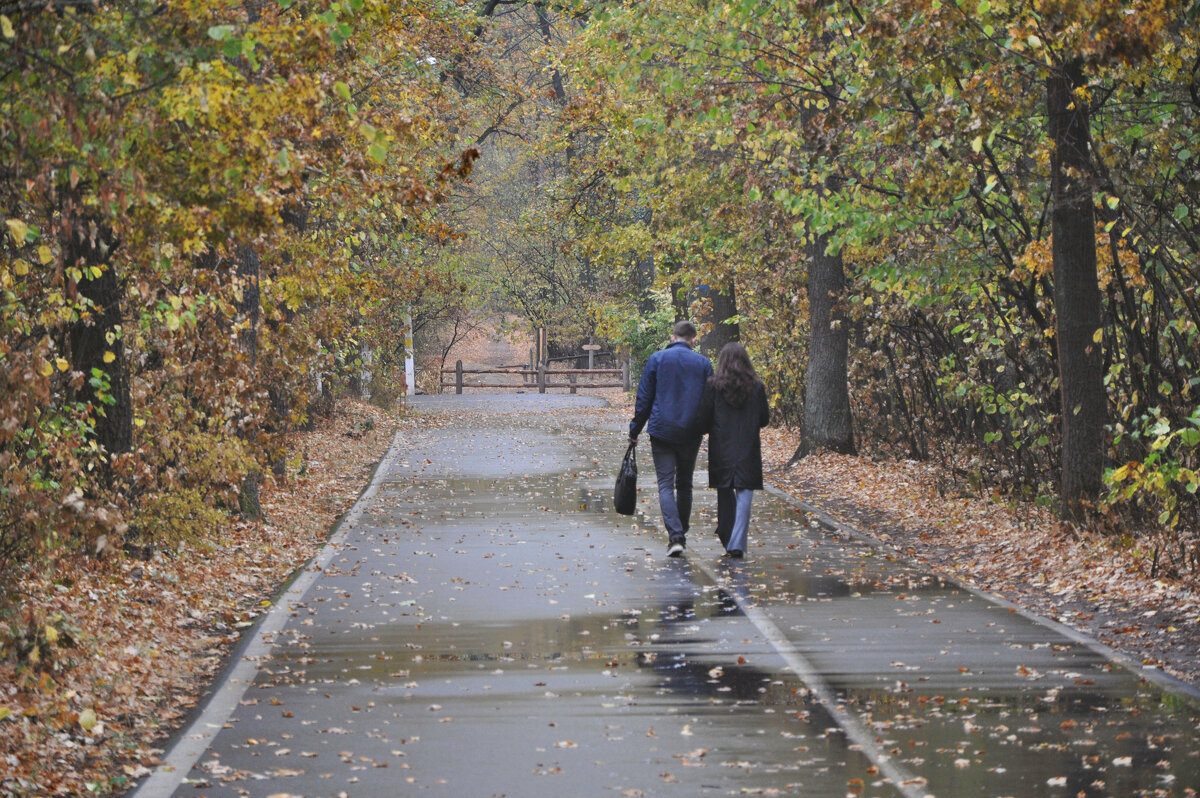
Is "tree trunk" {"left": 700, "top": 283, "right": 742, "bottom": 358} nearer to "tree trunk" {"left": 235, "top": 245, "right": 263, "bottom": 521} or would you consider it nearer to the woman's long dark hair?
"tree trunk" {"left": 235, "top": 245, "right": 263, "bottom": 521}

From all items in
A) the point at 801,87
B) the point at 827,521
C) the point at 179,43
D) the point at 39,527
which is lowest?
the point at 827,521

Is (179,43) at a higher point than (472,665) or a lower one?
higher

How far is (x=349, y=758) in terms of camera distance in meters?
6.82

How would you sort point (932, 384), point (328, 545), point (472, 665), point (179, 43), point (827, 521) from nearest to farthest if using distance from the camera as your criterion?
point (179, 43), point (472, 665), point (328, 545), point (827, 521), point (932, 384)

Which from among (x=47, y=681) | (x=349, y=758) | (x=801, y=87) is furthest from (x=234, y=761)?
(x=801, y=87)

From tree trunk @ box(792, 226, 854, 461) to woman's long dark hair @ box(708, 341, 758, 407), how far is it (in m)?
8.67

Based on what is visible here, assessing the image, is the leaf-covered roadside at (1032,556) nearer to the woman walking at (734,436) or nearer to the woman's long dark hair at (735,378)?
the woman walking at (734,436)

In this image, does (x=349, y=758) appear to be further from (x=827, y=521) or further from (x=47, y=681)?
(x=827, y=521)

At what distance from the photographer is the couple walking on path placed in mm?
13453

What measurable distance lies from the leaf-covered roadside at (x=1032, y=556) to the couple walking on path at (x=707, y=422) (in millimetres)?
1701

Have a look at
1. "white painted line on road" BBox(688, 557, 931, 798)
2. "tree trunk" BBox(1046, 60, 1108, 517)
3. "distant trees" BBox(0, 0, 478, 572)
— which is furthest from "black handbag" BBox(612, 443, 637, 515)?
"tree trunk" BBox(1046, 60, 1108, 517)

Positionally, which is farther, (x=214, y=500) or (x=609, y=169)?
(x=609, y=169)

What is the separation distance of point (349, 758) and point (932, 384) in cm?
1433

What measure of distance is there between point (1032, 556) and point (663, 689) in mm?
5877
